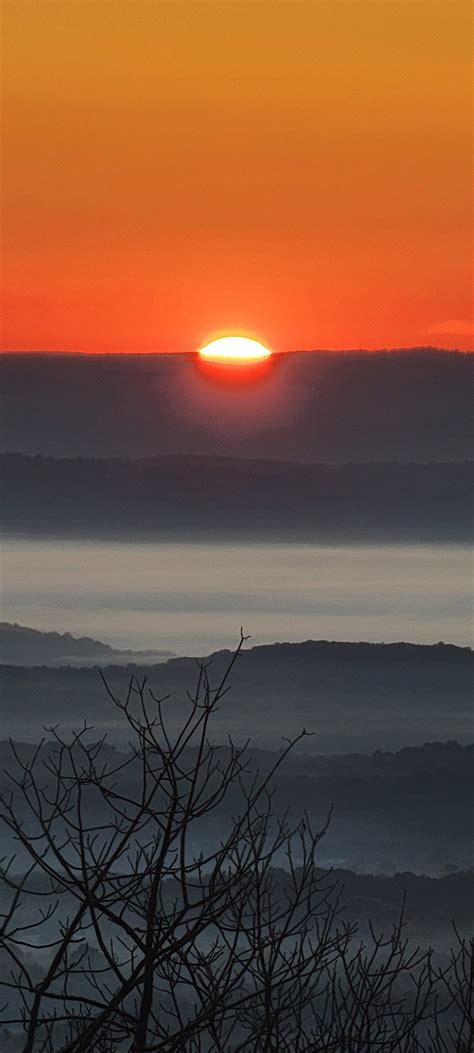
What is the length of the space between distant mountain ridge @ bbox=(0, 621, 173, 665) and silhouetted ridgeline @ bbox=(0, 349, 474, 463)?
15.3 m

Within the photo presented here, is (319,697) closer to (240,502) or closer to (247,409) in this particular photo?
(240,502)

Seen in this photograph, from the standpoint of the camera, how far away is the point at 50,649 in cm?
11369

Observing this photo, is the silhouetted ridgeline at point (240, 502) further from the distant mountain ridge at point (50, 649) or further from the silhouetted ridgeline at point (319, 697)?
the silhouetted ridgeline at point (319, 697)

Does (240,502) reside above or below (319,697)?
above

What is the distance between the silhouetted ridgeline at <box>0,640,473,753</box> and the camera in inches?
4203

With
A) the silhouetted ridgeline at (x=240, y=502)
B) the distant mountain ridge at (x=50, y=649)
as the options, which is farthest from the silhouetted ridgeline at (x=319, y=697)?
the silhouetted ridgeline at (x=240, y=502)

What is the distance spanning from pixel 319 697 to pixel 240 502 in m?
17.4

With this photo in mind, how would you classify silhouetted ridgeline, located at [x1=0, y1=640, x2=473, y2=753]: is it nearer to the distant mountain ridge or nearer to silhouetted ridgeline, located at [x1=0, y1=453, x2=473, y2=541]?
the distant mountain ridge

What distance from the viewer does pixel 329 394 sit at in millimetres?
91375

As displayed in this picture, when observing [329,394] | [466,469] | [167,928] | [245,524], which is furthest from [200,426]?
[167,928]

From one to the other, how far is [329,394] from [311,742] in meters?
36.5

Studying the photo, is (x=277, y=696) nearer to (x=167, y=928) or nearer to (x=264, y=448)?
(x=264, y=448)

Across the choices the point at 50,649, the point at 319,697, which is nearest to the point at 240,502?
the point at 319,697

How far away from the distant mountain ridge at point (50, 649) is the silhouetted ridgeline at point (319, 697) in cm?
122
